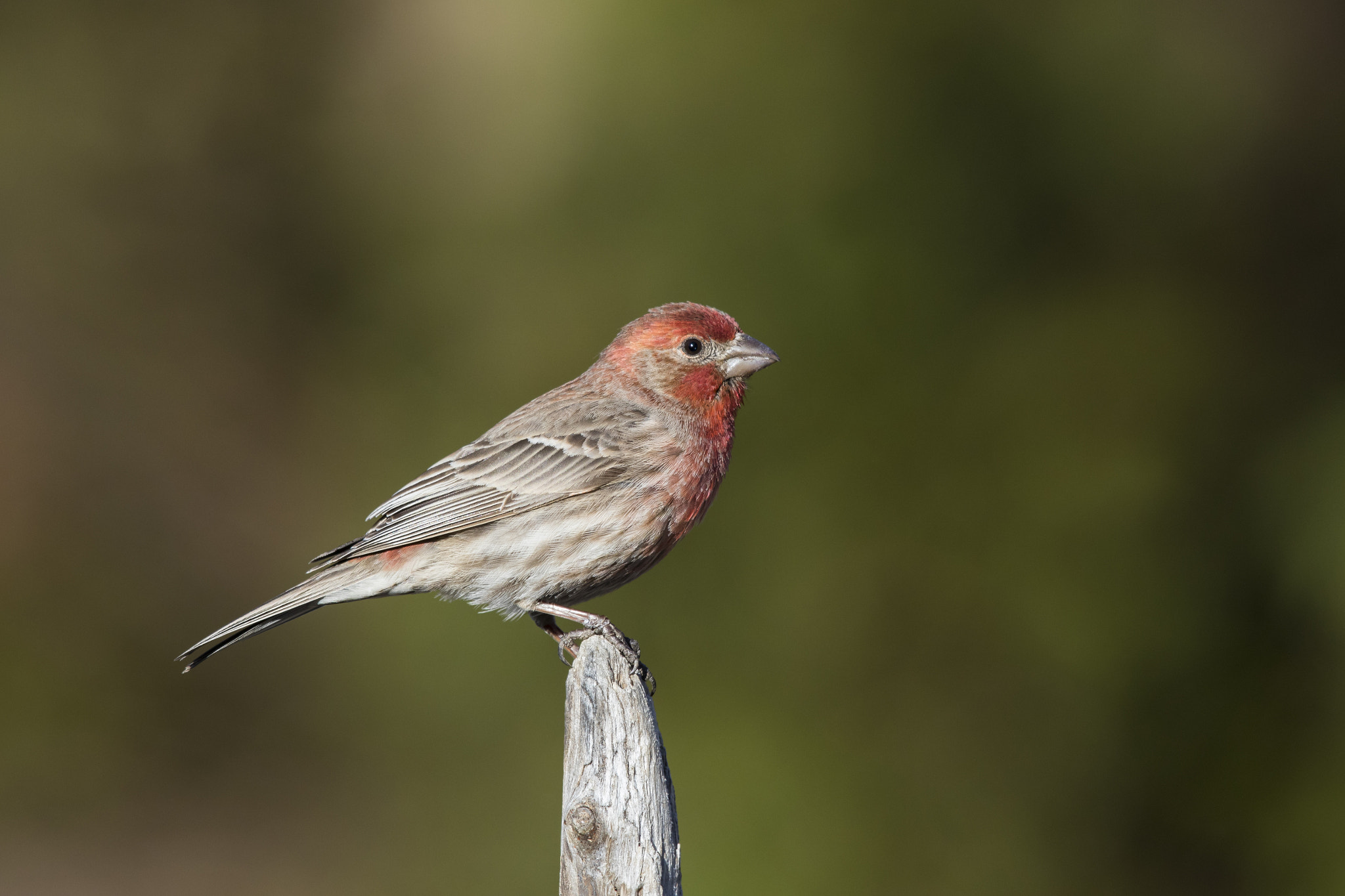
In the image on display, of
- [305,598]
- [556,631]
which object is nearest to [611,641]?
[556,631]

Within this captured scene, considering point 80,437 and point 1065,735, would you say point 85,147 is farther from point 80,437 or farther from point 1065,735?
point 1065,735

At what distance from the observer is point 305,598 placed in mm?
4203

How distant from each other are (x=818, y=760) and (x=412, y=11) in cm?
677

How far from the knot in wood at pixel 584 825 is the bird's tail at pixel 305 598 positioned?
1.64 metres

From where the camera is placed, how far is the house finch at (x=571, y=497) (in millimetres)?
4156

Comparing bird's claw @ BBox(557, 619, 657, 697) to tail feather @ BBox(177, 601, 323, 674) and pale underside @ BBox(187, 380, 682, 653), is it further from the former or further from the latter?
tail feather @ BBox(177, 601, 323, 674)

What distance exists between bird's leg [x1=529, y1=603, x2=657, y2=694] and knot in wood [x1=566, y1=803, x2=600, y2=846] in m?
0.82

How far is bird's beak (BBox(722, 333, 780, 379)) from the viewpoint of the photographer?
459 cm

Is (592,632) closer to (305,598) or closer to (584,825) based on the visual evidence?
(305,598)

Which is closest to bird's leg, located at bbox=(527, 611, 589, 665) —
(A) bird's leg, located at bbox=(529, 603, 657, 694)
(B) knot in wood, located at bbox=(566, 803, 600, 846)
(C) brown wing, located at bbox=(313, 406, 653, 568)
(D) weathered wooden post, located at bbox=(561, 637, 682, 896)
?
(A) bird's leg, located at bbox=(529, 603, 657, 694)

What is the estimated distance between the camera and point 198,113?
373 inches

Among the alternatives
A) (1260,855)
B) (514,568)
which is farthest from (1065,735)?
(514,568)

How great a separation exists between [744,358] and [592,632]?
128cm

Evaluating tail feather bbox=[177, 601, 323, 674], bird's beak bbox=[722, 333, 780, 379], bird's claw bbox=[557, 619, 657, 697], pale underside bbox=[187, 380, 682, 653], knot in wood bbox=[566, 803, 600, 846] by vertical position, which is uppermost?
bird's beak bbox=[722, 333, 780, 379]
